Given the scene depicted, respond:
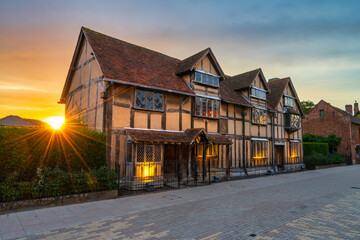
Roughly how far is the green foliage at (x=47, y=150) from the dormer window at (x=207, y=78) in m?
8.66

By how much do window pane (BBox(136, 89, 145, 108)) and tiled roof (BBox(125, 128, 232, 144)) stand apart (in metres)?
1.54

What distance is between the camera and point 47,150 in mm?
9656

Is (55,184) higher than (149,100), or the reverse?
(149,100)

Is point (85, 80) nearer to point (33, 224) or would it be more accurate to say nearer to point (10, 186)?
point (10, 186)

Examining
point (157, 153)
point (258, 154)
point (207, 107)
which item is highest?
point (207, 107)

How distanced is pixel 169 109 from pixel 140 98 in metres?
2.24

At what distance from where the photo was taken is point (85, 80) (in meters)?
15.8

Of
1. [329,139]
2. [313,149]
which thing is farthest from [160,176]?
[329,139]

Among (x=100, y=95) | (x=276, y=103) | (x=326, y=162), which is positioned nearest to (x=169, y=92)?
(x=100, y=95)

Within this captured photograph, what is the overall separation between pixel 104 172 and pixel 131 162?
250 cm

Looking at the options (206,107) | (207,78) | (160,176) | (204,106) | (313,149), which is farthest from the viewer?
(313,149)

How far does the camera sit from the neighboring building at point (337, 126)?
33062mm

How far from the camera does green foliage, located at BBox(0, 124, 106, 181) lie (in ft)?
28.7

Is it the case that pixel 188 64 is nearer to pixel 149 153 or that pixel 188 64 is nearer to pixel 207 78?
pixel 207 78
